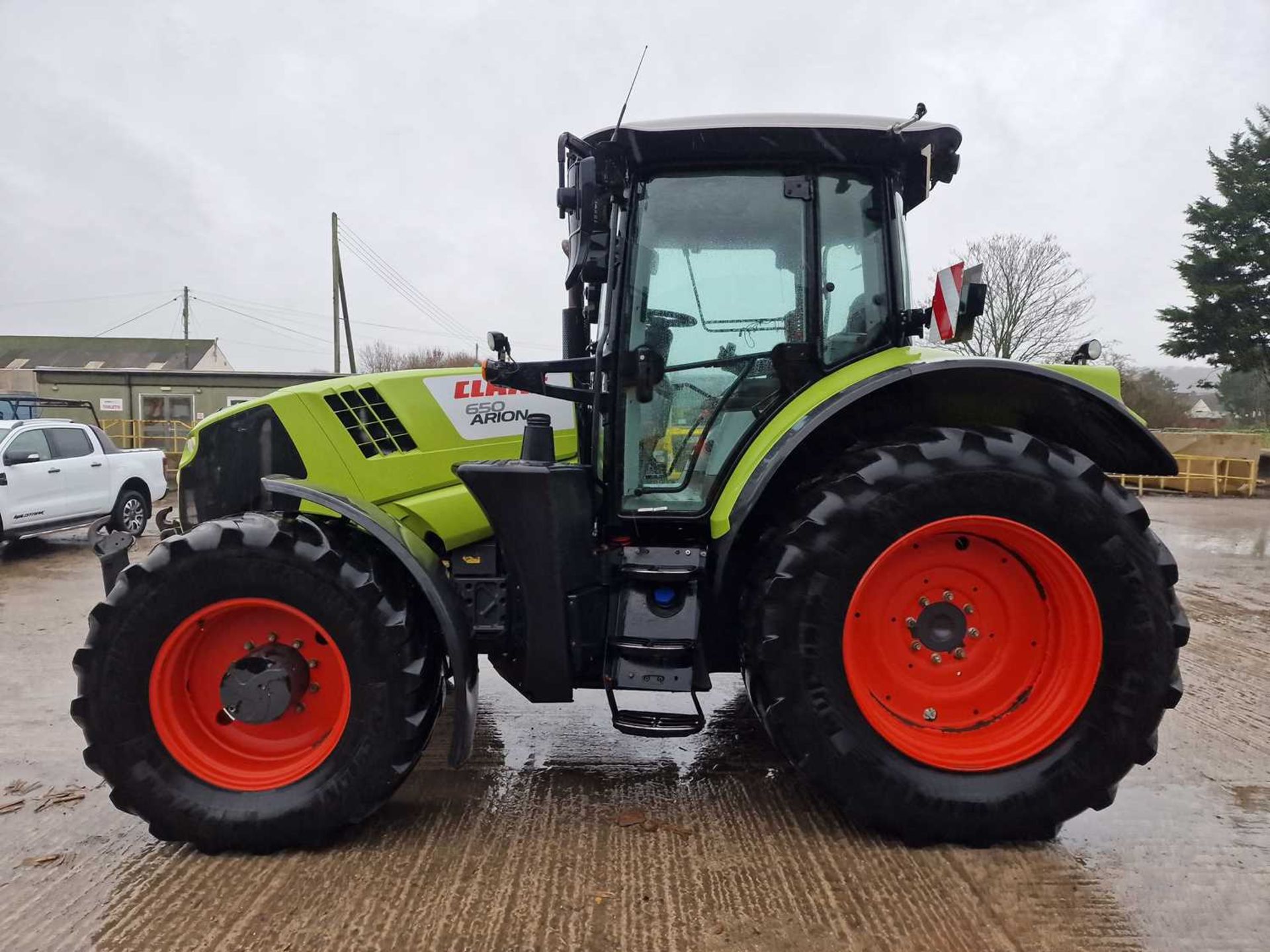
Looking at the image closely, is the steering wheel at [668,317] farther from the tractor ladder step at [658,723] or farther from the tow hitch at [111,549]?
the tow hitch at [111,549]

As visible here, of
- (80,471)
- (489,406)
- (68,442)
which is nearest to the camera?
(489,406)

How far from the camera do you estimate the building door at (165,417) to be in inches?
696

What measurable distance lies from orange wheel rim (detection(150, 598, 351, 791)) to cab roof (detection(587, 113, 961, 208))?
6.15 feet

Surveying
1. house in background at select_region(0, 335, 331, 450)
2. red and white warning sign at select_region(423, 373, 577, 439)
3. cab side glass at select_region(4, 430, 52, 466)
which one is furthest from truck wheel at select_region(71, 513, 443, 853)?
house in background at select_region(0, 335, 331, 450)

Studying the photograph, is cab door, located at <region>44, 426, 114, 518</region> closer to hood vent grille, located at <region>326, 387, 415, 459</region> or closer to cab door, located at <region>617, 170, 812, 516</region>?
hood vent grille, located at <region>326, 387, 415, 459</region>

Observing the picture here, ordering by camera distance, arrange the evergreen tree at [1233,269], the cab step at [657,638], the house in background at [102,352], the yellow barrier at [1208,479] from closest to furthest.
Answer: the cab step at [657,638] → the yellow barrier at [1208,479] → the evergreen tree at [1233,269] → the house in background at [102,352]

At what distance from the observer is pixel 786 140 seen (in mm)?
2502

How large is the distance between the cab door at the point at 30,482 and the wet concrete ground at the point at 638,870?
240 inches

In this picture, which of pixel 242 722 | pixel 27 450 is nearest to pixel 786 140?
pixel 242 722

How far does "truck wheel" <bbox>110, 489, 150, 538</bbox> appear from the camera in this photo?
9.15 m

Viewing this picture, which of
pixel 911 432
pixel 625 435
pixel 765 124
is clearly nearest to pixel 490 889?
pixel 625 435

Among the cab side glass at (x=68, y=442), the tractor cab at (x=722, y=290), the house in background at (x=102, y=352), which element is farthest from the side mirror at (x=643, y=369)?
the house in background at (x=102, y=352)

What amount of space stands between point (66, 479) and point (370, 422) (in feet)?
25.8

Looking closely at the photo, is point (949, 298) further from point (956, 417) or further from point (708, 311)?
point (708, 311)
